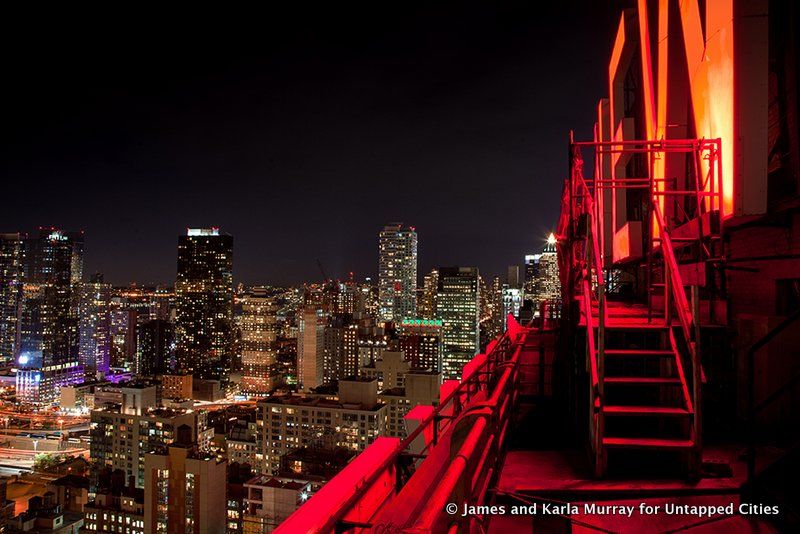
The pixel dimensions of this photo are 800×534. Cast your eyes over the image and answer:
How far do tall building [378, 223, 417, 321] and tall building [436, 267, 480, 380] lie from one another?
28854 mm

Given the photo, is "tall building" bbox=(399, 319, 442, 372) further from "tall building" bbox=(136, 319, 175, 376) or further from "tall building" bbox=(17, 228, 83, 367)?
"tall building" bbox=(17, 228, 83, 367)

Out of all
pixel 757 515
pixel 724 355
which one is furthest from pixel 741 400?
pixel 757 515

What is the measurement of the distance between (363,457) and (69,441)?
78767 mm

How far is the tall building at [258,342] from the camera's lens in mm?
98750

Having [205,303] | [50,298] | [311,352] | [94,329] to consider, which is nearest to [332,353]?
[311,352]

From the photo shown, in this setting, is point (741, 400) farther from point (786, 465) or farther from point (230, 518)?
point (230, 518)

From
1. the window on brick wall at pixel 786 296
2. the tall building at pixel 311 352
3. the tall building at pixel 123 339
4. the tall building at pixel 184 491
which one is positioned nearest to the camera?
the window on brick wall at pixel 786 296

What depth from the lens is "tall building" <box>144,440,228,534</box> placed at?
37.0 m

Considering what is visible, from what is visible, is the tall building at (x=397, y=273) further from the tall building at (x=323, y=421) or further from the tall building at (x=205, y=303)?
the tall building at (x=323, y=421)

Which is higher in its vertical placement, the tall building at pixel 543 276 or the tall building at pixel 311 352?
the tall building at pixel 543 276

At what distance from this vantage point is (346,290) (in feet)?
488

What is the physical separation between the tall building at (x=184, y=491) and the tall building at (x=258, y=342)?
59.0 m

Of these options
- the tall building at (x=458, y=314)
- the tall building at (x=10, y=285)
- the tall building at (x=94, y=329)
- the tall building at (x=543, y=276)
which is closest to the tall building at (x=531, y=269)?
the tall building at (x=543, y=276)

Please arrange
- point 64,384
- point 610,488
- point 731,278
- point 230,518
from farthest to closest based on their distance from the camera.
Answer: point 64,384 → point 230,518 → point 731,278 → point 610,488
